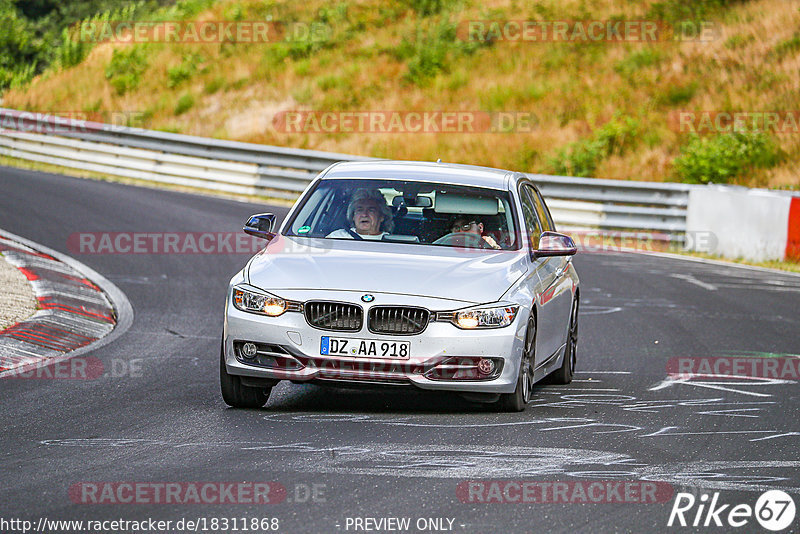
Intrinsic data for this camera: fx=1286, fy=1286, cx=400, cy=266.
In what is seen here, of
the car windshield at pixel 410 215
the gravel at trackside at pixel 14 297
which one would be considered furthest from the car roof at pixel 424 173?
the gravel at trackside at pixel 14 297

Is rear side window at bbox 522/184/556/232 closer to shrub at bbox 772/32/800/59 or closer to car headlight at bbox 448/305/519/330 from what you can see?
car headlight at bbox 448/305/519/330

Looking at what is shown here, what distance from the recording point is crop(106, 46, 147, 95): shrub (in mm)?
39906

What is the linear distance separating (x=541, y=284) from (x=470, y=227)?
2.14 feet

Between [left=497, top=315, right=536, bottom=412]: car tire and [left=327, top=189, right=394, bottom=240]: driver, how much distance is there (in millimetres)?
1310

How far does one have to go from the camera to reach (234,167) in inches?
1096

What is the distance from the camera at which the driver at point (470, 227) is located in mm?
9078

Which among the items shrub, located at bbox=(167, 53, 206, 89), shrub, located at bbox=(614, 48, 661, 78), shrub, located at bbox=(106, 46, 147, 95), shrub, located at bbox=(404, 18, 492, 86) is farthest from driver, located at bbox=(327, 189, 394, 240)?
shrub, located at bbox=(106, 46, 147, 95)

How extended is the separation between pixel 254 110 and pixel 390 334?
29.9m

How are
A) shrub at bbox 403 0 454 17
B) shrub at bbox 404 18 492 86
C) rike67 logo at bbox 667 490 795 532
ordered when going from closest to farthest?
1. rike67 logo at bbox 667 490 795 532
2. shrub at bbox 404 18 492 86
3. shrub at bbox 403 0 454 17

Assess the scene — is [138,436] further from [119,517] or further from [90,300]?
[90,300]

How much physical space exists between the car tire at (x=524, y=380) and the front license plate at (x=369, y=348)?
0.79m

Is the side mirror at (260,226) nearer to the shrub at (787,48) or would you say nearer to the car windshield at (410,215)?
the car windshield at (410,215)

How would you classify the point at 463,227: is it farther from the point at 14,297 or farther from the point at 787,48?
the point at 787,48

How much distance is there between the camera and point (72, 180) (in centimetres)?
2602
